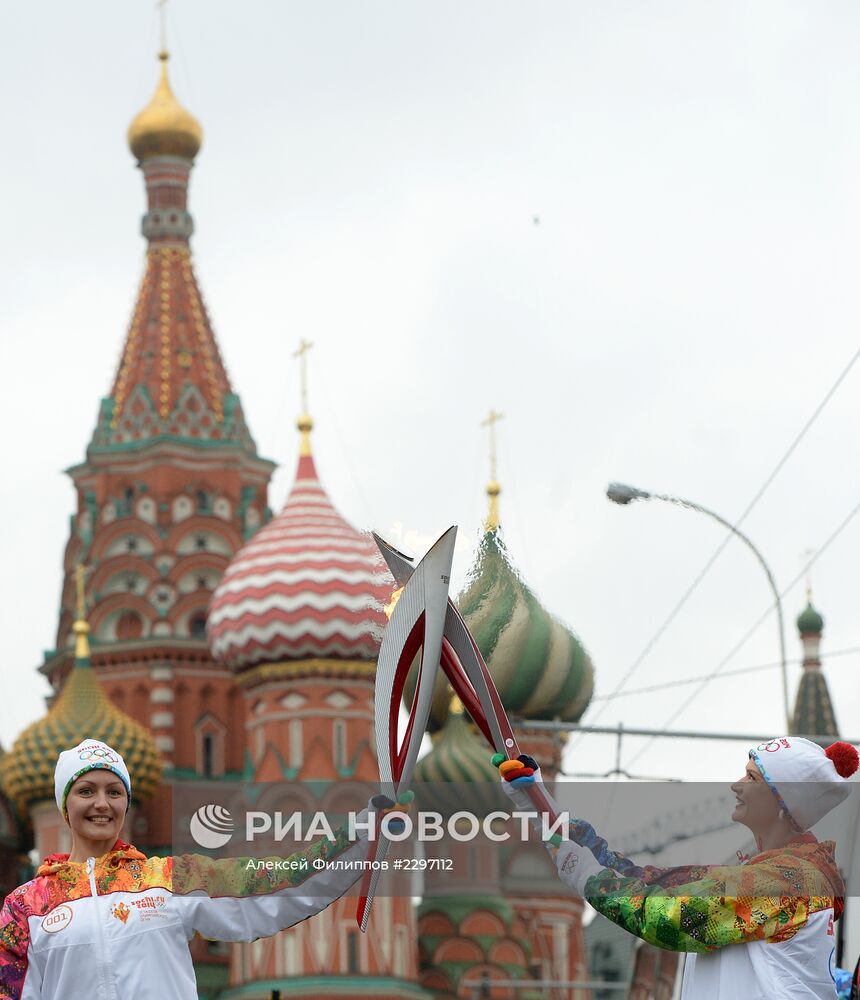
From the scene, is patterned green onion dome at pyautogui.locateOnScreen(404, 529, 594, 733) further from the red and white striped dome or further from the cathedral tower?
the cathedral tower

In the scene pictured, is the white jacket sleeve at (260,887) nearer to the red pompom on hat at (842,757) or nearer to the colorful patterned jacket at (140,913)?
the colorful patterned jacket at (140,913)

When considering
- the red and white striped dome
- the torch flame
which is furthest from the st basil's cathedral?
the torch flame

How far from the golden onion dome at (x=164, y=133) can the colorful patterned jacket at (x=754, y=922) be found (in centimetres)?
5018

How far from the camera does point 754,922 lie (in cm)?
708

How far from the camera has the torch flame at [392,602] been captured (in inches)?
342

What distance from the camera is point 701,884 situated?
717 cm

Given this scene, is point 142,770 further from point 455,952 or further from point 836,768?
point 836,768

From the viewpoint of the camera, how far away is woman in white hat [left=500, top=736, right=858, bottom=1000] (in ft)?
23.3

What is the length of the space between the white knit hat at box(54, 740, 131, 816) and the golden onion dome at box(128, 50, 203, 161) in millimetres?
49796

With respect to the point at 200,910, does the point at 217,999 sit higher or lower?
higher

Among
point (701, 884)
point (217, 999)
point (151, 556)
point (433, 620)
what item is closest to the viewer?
point (701, 884)

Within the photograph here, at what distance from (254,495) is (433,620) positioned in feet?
156

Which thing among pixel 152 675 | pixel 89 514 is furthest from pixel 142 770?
pixel 89 514

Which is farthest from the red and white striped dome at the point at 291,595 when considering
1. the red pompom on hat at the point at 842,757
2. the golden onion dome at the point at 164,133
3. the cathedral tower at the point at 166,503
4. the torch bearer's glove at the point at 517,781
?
the red pompom on hat at the point at 842,757
